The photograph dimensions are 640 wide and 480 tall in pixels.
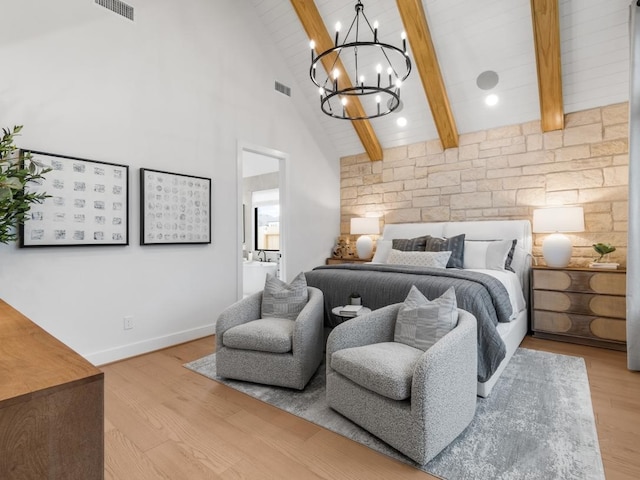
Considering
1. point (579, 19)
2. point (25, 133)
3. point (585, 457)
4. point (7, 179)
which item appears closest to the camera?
point (585, 457)

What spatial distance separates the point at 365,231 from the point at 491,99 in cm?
234

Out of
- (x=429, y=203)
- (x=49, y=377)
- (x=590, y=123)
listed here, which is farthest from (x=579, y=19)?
(x=49, y=377)

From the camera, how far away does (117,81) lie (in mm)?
3096

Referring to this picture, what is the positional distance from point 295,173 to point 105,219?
8.54ft

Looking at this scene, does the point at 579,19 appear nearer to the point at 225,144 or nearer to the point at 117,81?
the point at 225,144

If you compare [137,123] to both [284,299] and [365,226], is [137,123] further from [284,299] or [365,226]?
[365,226]

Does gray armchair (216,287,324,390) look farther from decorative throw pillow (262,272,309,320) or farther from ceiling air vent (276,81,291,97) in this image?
ceiling air vent (276,81,291,97)

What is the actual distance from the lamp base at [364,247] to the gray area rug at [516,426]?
8.77 feet

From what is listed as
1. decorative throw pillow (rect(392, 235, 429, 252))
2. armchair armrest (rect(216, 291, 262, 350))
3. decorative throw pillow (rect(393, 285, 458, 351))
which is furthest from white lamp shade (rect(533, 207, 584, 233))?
armchair armrest (rect(216, 291, 262, 350))

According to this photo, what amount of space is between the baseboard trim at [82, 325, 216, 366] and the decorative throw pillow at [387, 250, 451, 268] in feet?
7.25

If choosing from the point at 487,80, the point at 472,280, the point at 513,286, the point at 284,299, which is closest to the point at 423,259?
the point at 513,286

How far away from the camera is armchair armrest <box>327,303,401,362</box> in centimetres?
215

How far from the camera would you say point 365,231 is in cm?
535

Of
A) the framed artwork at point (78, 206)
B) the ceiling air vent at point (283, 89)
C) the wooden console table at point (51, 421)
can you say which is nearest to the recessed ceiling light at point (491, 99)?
the ceiling air vent at point (283, 89)
